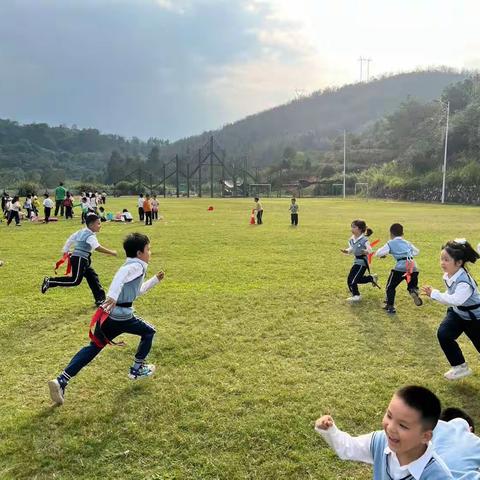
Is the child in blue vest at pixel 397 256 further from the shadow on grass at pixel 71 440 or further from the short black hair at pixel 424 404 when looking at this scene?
the short black hair at pixel 424 404

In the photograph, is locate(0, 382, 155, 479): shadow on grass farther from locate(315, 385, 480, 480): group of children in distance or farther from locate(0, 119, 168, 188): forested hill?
locate(0, 119, 168, 188): forested hill

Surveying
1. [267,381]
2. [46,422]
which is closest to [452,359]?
[267,381]

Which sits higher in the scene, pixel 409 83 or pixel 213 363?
pixel 409 83

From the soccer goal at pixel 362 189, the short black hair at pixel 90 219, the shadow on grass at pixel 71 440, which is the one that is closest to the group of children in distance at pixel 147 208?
the short black hair at pixel 90 219

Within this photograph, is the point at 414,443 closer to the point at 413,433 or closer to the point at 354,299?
the point at 413,433

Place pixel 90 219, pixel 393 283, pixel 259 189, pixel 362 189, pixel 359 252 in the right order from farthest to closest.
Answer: pixel 259 189, pixel 362 189, pixel 359 252, pixel 90 219, pixel 393 283

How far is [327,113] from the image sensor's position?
19088 centimetres

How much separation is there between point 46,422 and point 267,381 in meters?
2.42

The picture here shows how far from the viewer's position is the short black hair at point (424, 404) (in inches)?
93.0

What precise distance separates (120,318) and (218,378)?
1.39 meters

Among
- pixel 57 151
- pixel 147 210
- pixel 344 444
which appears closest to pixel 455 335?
pixel 344 444

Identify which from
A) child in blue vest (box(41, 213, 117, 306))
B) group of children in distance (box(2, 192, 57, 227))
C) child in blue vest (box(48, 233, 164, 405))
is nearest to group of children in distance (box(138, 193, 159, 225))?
group of children in distance (box(2, 192, 57, 227))

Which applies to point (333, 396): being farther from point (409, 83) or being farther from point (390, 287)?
point (409, 83)

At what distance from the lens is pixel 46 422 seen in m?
4.57
